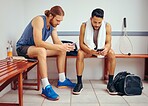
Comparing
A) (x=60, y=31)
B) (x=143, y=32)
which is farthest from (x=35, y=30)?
(x=143, y=32)

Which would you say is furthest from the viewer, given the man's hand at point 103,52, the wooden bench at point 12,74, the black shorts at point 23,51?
the man's hand at point 103,52

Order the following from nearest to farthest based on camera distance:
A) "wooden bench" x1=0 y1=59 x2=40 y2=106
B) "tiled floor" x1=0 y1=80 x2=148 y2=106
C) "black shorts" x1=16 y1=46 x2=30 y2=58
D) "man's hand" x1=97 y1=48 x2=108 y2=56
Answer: "wooden bench" x1=0 y1=59 x2=40 y2=106 → "tiled floor" x1=0 y1=80 x2=148 y2=106 → "black shorts" x1=16 y1=46 x2=30 y2=58 → "man's hand" x1=97 y1=48 x2=108 y2=56

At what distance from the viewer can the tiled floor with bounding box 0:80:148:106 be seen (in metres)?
1.81

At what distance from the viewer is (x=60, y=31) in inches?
114

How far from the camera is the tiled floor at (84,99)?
71.2 inches

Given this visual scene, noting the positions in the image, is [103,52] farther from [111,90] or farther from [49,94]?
[49,94]

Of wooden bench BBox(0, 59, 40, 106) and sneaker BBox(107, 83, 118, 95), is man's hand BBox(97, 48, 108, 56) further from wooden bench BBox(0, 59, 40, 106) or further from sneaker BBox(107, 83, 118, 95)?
wooden bench BBox(0, 59, 40, 106)

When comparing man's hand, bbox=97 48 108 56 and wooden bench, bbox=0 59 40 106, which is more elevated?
man's hand, bbox=97 48 108 56

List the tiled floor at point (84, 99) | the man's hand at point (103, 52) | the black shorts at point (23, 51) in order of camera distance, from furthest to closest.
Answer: the man's hand at point (103, 52)
the black shorts at point (23, 51)
the tiled floor at point (84, 99)

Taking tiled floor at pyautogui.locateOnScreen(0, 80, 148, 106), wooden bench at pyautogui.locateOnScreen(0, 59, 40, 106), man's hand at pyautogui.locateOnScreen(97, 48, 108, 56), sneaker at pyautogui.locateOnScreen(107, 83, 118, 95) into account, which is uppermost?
man's hand at pyautogui.locateOnScreen(97, 48, 108, 56)

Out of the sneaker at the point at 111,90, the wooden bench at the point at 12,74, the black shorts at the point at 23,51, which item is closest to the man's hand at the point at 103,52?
the sneaker at the point at 111,90

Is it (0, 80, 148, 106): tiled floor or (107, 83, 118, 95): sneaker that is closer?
(0, 80, 148, 106): tiled floor

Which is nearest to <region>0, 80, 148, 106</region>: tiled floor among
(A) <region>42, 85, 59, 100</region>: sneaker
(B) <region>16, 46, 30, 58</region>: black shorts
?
(A) <region>42, 85, 59, 100</region>: sneaker

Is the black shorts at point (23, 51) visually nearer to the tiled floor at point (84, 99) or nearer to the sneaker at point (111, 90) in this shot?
the tiled floor at point (84, 99)
